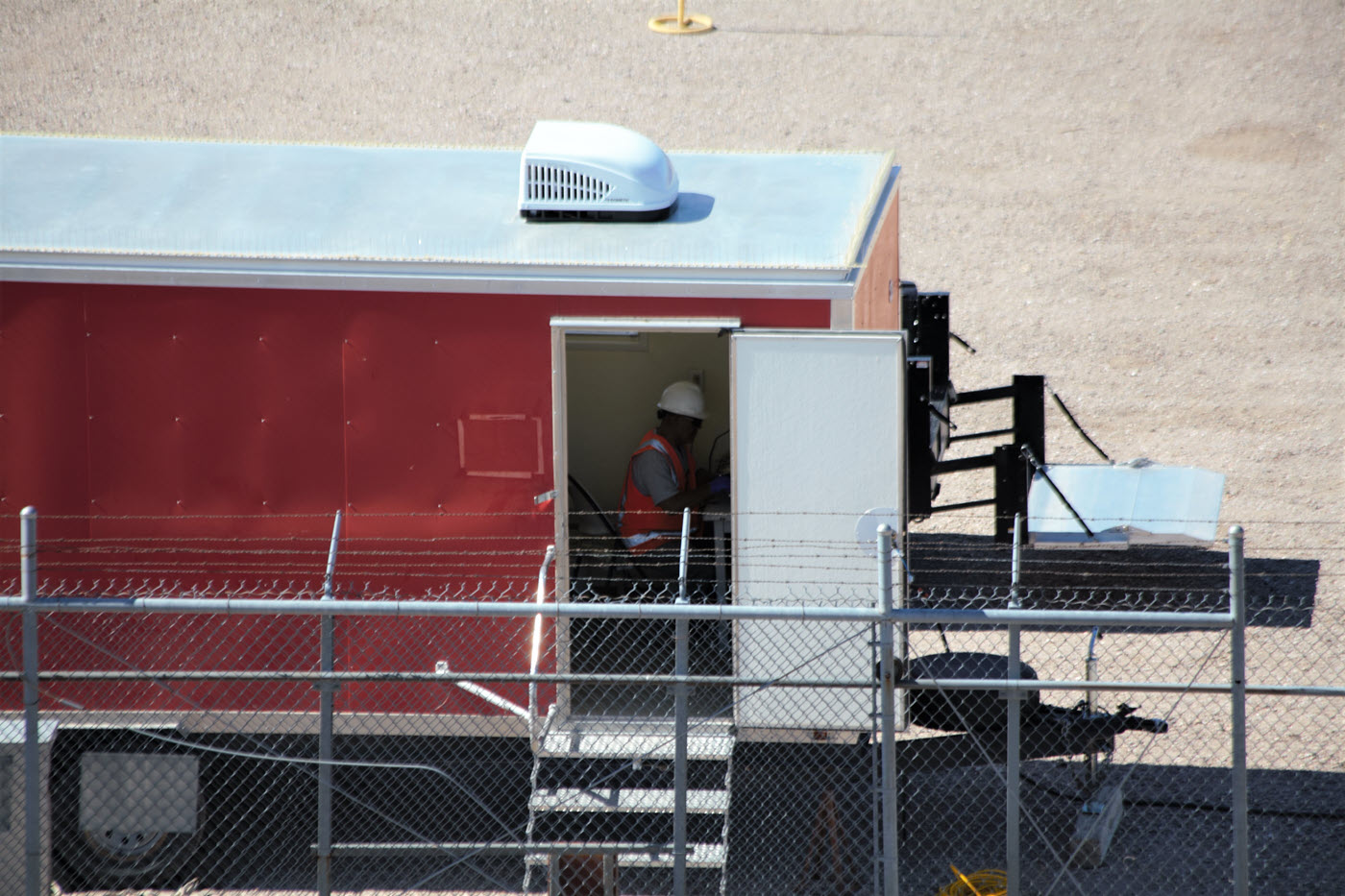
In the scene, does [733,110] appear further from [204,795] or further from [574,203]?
[204,795]

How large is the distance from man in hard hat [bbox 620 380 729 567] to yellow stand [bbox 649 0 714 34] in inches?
693

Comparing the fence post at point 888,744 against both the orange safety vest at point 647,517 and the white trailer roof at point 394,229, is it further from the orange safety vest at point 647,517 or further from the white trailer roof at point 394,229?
the orange safety vest at point 647,517

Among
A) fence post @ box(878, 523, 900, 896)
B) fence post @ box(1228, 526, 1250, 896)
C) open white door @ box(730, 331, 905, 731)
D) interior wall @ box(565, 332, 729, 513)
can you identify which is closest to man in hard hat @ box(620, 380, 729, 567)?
interior wall @ box(565, 332, 729, 513)

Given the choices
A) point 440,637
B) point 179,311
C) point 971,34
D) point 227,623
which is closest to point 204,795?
point 227,623

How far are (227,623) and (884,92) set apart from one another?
721 inches

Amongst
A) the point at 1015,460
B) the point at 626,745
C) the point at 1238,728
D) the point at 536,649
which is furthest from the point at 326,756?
the point at 1015,460

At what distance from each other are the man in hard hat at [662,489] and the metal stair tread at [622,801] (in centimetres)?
190

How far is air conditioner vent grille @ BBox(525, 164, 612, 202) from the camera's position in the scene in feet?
24.3

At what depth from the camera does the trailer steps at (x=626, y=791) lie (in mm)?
6246

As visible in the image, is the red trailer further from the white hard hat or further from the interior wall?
the interior wall

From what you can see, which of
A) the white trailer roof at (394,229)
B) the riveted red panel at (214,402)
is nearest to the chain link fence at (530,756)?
the riveted red panel at (214,402)

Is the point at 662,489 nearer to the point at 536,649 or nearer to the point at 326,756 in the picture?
the point at 536,649

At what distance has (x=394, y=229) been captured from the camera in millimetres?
7141

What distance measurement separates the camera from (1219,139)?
21266mm
